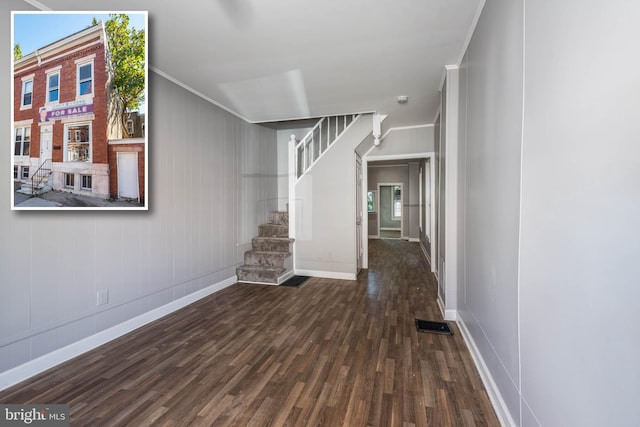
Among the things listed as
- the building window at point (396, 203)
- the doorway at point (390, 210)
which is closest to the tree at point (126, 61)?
the doorway at point (390, 210)

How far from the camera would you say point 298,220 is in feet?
16.4

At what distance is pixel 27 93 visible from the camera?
1.19m

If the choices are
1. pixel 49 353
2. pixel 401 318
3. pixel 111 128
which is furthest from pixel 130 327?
pixel 401 318

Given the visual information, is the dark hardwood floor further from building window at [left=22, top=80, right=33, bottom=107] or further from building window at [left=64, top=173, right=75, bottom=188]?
building window at [left=22, top=80, right=33, bottom=107]

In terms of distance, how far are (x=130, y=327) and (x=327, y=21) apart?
130 inches

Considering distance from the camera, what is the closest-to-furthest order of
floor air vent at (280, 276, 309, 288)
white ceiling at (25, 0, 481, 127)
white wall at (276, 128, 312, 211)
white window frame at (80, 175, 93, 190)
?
white window frame at (80, 175, 93, 190), white ceiling at (25, 0, 481, 127), floor air vent at (280, 276, 309, 288), white wall at (276, 128, 312, 211)

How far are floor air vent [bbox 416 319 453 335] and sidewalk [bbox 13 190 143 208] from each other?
2.64 metres

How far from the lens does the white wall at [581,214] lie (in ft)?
2.49

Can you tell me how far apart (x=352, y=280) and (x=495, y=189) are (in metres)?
3.19

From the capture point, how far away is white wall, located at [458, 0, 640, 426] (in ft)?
2.53

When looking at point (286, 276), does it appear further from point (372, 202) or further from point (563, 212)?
point (372, 202)

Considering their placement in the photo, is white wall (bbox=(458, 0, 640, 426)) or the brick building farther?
the brick building

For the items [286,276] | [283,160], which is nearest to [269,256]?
[286,276]

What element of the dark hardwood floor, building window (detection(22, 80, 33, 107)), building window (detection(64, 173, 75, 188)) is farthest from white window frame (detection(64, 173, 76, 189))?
the dark hardwood floor
